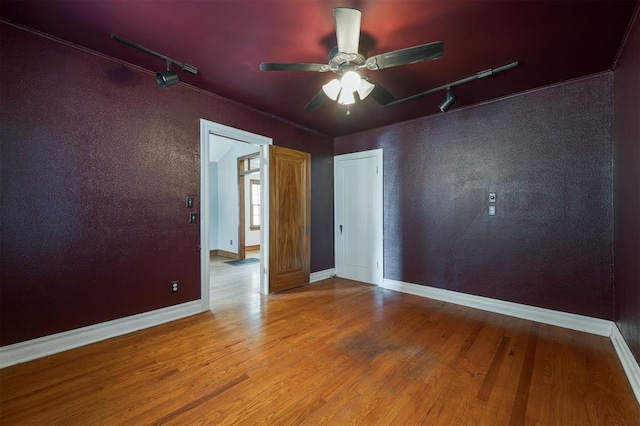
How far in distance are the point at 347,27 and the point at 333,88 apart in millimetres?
638

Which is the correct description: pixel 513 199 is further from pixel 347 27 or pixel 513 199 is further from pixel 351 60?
pixel 347 27

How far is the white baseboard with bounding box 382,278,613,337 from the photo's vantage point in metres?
2.62

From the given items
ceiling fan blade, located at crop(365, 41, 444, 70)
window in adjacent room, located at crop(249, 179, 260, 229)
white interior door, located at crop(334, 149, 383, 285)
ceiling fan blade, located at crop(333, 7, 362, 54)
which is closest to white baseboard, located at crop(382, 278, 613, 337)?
white interior door, located at crop(334, 149, 383, 285)

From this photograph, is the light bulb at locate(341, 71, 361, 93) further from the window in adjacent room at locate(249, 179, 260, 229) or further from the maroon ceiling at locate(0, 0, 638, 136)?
the window in adjacent room at locate(249, 179, 260, 229)

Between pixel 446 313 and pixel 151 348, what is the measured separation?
308cm

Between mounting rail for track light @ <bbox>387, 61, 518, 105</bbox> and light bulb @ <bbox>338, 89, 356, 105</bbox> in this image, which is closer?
light bulb @ <bbox>338, 89, 356, 105</bbox>

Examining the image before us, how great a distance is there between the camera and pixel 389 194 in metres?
4.20

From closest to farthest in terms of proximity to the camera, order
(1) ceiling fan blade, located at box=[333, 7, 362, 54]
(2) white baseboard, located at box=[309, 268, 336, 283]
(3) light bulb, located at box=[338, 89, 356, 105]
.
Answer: (1) ceiling fan blade, located at box=[333, 7, 362, 54] < (3) light bulb, located at box=[338, 89, 356, 105] < (2) white baseboard, located at box=[309, 268, 336, 283]

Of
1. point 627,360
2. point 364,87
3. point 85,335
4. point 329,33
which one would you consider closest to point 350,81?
point 364,87

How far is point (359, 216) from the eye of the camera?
4586 millimetres

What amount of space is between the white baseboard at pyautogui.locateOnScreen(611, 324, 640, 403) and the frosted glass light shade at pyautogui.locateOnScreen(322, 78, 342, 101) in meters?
2.96

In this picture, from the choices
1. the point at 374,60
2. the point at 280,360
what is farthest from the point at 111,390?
the point at 374,60

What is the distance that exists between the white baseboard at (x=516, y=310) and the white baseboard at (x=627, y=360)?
145 mm

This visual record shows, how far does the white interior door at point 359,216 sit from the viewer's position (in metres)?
4.33
